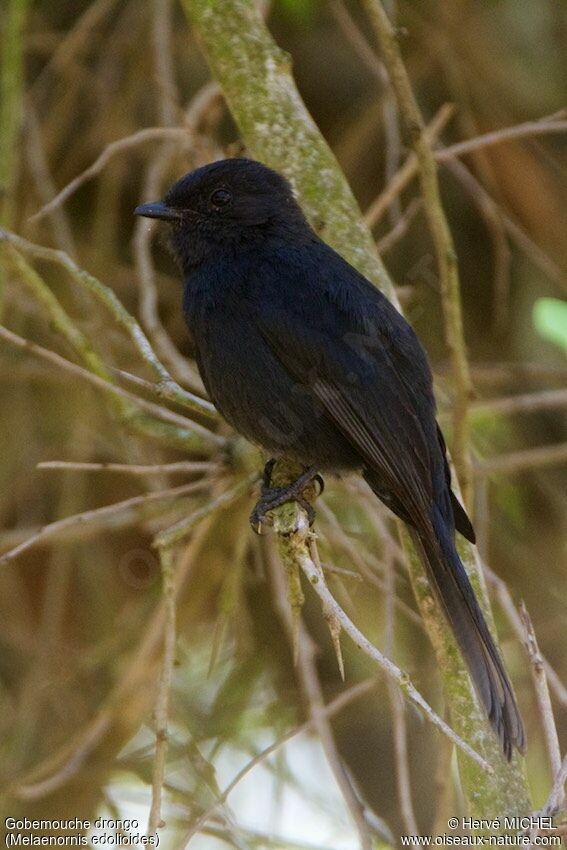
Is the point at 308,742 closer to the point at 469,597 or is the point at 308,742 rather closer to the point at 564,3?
the point at 469,597

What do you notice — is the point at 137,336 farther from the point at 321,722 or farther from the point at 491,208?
the point at 491,208

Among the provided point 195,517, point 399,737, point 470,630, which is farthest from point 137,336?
point 399,737

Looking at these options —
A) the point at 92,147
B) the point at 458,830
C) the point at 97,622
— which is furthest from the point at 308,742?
the point at 92,147

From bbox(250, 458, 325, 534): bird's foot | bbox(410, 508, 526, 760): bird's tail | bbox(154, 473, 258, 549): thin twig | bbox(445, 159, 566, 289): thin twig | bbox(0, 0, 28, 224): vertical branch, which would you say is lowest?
bbox(410, 508, 526, 760): bird's tail

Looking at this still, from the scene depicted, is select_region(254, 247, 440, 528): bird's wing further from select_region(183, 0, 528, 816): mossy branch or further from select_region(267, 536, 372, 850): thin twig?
select_region(267, 536, 372, 850): thin twig

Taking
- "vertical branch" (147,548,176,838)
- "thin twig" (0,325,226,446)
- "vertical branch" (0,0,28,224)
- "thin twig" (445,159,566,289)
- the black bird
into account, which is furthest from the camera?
"thin twig" (445,159,566,289)

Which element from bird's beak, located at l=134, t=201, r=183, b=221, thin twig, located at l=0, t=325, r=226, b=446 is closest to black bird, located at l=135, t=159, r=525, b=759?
thin twig, located at l=0, t=325, r=226, b=446

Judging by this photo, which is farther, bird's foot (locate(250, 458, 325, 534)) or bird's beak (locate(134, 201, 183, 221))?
bird's beak (locate(134, 201, 183, 221))

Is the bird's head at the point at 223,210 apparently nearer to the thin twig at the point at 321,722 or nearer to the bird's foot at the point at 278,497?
the bird's foot at the point at 278,497

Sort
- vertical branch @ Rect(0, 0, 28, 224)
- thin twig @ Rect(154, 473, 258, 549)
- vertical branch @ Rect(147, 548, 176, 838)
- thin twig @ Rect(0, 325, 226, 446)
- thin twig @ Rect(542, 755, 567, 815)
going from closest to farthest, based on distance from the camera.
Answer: thin twig @ Rect(542, 755, 567, 815), vertical branch @ Rect(147, 548, 176, 838), thin twig @ Rect(154, 473, 258, 549), thin twig @ Rect(0, 325, 226, 446), vertical branch @ Rect(0, 0, 28, 224)
